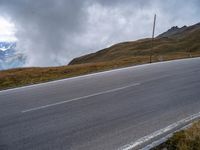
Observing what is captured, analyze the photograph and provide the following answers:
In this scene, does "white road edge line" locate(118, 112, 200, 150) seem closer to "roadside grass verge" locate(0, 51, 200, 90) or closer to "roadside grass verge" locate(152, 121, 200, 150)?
"roadside grass verge" locate(152, 121, 200, 150)

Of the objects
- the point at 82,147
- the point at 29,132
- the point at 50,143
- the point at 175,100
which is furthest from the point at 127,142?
the point at 175,100

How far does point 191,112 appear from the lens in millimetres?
8156

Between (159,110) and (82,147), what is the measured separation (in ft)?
10.4

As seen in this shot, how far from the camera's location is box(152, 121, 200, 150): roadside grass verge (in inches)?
201

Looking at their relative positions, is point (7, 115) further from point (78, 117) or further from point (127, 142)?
point (127, 142)

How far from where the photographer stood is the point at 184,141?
209 inches

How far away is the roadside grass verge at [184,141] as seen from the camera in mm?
5098

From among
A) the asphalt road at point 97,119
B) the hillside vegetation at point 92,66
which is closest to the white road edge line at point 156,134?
the asphalt road at point 97,119

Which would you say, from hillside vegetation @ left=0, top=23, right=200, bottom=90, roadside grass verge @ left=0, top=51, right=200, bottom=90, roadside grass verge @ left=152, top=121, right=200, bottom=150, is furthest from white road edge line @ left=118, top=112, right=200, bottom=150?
hillside vegetation @ left=0, top=23, right=200, bottom=90

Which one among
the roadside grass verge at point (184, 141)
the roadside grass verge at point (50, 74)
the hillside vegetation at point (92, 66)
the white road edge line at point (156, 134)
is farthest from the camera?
the hillside vegetation at point (92, 66)

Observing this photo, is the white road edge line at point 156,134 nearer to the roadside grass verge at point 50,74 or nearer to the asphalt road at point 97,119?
the asphalt road at point 97,119

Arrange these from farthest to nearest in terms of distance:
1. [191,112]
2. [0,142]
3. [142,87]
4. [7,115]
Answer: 1. [142,87]
2. [7,115]
3. [191,112]
4. [0,142]

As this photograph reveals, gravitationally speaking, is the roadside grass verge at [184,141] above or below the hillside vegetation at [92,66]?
above

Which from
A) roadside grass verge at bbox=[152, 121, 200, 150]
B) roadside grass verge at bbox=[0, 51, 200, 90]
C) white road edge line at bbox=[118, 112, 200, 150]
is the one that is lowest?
roadside grass verge at bbox=[0, 51, 200, 90]
